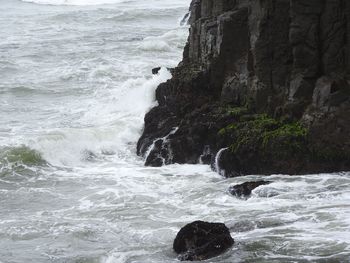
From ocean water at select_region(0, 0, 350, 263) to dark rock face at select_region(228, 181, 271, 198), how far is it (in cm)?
19

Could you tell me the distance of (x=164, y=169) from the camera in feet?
61.8

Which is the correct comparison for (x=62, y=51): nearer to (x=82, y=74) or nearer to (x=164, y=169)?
(x=82, y=74)

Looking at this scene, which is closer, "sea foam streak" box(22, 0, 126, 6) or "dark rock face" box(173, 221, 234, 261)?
"dark rock face" box(173, 221, 234, 261)

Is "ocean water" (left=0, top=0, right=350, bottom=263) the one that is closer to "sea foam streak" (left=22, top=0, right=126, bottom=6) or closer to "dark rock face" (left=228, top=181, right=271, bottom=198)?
"dark rock face" (left=228, top=181, right=271, bottom=198)

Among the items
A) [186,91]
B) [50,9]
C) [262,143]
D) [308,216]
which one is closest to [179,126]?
[186,91]

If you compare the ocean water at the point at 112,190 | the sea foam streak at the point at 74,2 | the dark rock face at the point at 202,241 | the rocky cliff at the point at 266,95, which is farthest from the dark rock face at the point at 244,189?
the sea foam streak at the point at 74,2

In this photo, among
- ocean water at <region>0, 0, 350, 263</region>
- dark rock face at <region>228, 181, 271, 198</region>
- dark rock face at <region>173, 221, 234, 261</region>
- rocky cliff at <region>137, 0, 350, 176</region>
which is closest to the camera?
dark rock face at <region>173, 221, 234, 261</region>

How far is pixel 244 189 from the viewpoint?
15.4 metres

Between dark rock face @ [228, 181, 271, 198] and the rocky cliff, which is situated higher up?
the rocky cliff

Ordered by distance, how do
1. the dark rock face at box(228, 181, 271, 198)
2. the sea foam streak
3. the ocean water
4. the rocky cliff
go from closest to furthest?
the ocean water, the dark rock face at box(228, 181, 271, 198), the rocky cliff, the sea foam streak

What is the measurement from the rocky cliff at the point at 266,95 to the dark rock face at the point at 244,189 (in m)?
1.34

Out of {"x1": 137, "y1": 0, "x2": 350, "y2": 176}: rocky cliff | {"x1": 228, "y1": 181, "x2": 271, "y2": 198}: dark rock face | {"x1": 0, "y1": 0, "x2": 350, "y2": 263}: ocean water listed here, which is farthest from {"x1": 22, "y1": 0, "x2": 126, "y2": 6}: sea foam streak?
{"x1": 228, "y1": 181, "x2": 271, "y2": 198}: dark rock face

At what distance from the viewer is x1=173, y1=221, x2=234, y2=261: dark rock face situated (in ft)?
40.2

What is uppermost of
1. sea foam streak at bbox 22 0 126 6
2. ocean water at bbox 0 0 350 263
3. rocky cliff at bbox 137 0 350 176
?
sea foam streak at bbox 22 0 126 6
